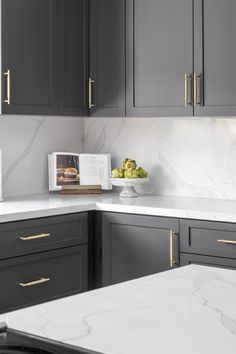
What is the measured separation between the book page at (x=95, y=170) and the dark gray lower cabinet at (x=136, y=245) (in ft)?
2.18

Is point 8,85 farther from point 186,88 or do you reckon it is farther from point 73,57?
point 186,88

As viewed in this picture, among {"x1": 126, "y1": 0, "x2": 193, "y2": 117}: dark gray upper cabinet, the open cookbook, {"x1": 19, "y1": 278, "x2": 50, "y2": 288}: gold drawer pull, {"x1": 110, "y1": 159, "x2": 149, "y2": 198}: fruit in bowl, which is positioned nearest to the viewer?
{"x1": 19, "y1": 278, "x2": 50, "y2": 288}: gold drawer pull

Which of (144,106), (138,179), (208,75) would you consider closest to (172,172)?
(138,179)

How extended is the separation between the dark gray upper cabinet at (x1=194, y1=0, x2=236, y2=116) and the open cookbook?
94cm

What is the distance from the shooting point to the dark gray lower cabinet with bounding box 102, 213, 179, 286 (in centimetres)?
346

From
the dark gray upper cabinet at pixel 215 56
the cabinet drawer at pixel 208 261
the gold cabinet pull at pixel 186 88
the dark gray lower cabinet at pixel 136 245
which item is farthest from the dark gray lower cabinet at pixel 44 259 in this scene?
the dark gray upper cabinet at pixel 215 56

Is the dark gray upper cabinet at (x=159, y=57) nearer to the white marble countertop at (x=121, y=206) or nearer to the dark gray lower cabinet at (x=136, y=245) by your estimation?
the white marble countertop at (x=121, y=206)

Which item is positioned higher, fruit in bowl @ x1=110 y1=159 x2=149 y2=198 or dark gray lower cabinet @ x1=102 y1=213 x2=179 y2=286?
fruit in bowl @ x1=110 y1=159 x2=149 y2=198

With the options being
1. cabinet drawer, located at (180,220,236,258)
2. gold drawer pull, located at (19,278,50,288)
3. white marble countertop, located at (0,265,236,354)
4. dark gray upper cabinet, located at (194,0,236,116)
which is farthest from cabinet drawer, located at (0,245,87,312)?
white marble countertop, located at (0,265,236,354)

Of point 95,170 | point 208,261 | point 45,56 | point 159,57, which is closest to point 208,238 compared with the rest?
point 208,261

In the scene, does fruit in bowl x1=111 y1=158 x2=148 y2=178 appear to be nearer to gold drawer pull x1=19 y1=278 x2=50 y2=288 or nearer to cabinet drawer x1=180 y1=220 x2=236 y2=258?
cabinet drawer x1=180 y1=220 x2=236 y2=258

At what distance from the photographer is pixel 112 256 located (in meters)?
3.73

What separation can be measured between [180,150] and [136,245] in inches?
32.4

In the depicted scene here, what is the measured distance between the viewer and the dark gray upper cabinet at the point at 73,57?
3.92 metres
